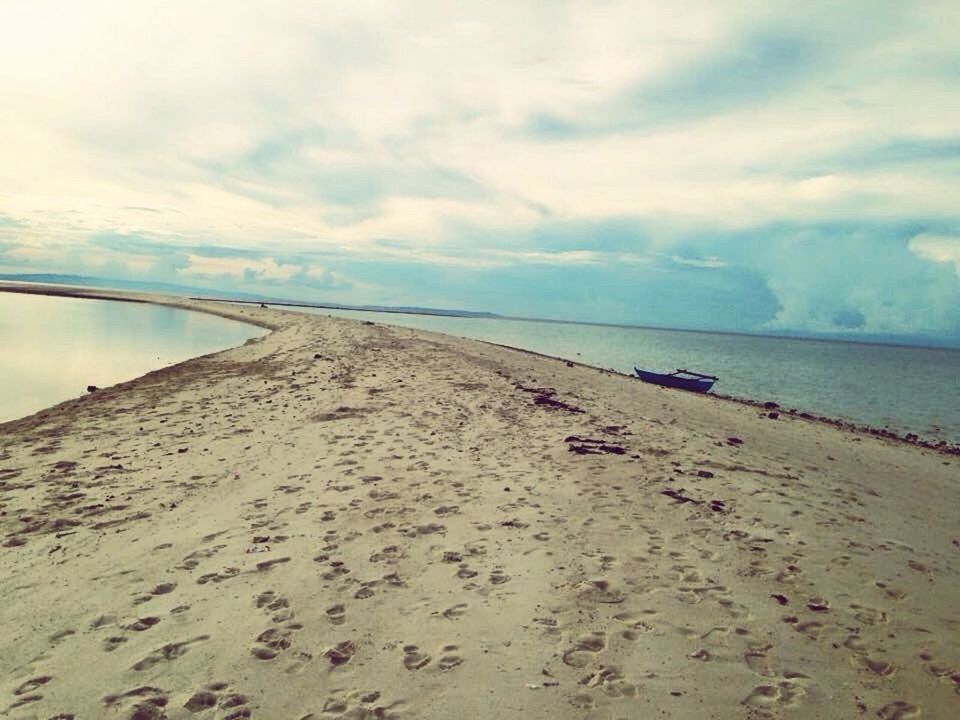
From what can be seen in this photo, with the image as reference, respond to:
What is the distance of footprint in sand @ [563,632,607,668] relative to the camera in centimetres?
472

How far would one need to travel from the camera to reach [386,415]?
1391 centimetres

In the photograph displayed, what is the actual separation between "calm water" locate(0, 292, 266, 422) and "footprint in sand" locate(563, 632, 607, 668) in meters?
16.0

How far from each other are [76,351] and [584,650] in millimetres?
31204

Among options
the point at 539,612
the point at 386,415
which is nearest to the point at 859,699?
the point at 539,612

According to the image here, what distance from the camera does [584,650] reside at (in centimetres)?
488

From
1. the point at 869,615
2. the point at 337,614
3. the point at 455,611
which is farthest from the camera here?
the point at 869,615

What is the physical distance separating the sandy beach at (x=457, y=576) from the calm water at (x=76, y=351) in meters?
6.21

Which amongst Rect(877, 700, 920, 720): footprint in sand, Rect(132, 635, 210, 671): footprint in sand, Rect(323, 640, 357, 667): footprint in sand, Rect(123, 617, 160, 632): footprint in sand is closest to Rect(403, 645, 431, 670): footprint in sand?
Rect(323, 640, 357, 667): footprint in sand

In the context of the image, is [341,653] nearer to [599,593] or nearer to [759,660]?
[599,593]

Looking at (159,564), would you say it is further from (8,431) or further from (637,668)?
(8,431)

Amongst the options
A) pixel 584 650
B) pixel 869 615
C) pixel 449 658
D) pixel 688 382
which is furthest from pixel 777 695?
pixel 688 382

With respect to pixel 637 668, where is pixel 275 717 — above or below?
below

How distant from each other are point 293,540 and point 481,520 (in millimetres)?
2471

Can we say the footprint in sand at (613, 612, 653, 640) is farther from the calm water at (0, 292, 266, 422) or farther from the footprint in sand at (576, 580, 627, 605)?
the calm water at (0, 292, 266, 422)
